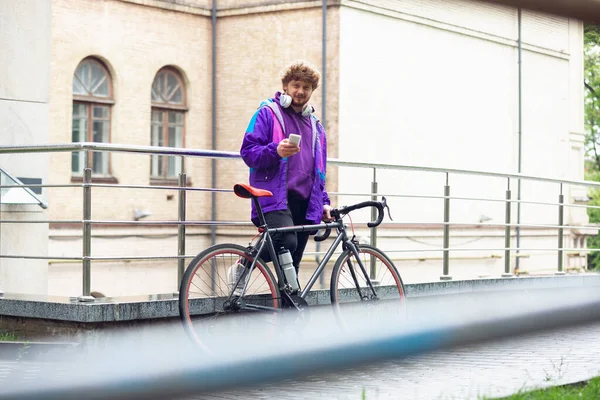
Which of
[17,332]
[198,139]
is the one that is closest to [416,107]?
[198,139]

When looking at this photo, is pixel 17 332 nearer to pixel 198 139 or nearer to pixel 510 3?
pixel 510 3

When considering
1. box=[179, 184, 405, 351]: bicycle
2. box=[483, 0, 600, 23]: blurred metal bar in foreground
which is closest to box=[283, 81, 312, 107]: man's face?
box=[179, 184, 405, 351]: bicycle

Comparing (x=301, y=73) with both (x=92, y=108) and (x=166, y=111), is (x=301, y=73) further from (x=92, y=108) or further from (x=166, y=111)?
(x=166, y=111)

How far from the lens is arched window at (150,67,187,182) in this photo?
1059 inches

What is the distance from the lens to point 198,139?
28.0 m

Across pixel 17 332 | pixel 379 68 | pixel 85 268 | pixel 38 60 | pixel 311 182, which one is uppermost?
pixel 379 68

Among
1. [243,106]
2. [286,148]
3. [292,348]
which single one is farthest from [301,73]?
[243,106]

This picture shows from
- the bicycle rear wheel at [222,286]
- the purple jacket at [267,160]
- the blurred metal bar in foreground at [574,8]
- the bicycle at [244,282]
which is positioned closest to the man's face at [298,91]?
the purple jacket at [267,160]

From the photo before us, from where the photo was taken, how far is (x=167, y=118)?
2745cm

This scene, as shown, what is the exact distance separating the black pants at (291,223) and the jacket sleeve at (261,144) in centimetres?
28

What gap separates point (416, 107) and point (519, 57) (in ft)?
12.4

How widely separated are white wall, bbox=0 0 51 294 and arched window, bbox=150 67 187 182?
1795 centimetres

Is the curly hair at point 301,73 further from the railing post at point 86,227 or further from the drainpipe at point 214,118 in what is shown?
the drainpipe at point 214,118

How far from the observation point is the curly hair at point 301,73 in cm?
579
